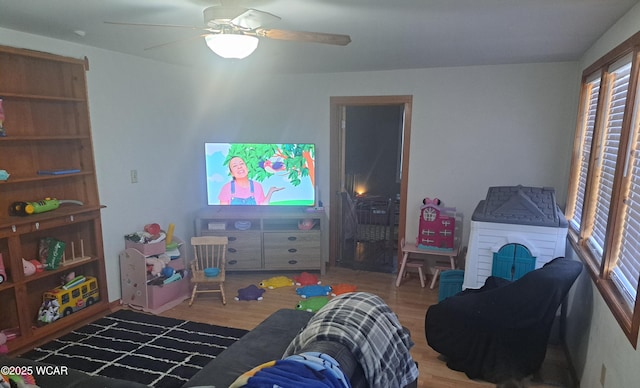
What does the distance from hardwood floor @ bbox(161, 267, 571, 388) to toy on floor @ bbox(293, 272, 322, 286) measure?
0.38 feet

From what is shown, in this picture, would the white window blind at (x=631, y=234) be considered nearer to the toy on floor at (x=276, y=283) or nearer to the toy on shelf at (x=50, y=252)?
the toy on floor at (x=276, y=283)

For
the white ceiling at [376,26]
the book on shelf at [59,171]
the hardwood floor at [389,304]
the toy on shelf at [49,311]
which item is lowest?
the hardwood floor at [389,304]

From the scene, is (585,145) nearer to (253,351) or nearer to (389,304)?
(389,304)

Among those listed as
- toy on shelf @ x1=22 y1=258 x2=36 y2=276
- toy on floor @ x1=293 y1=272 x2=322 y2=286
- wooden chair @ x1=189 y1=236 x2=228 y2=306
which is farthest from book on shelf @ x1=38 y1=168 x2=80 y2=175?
toy on floor @ x1=293 y1=272 x2=322 y2=286

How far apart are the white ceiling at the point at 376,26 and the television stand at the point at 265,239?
163 centimetres

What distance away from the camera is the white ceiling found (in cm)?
199

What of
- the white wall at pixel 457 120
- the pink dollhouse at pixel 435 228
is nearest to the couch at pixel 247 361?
the pink dollhouse at pixel 435 228

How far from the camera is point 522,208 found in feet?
9.86

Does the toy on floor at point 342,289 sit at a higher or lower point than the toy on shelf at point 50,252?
lower

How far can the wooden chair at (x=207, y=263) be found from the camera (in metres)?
3.59

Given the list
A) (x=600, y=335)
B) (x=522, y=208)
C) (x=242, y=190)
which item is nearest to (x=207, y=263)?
(x=242, y=190)

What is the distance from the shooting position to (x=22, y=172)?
2.88 m

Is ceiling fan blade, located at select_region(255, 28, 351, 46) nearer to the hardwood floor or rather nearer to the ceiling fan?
the ceiling fan

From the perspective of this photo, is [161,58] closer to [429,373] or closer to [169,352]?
[169,352]
